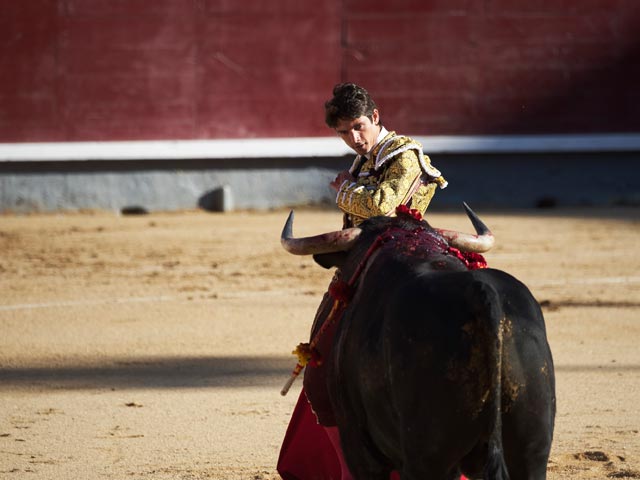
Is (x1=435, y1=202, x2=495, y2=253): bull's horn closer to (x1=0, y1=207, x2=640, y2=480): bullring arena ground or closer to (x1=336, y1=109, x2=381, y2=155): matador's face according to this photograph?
(x1=336, y1=109, x2=381, y2=155): matador's face

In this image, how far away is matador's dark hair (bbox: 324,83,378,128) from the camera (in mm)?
2859

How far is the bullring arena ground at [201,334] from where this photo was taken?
3652mm

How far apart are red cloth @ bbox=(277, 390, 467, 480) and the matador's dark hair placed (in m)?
0.75

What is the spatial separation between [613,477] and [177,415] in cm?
153

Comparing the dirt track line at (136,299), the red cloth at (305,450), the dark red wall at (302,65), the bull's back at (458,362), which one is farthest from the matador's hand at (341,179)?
the dark red wall at (302,65)

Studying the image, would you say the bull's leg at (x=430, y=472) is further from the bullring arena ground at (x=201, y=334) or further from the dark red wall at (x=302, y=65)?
the dark red wall at (x=302, y=65)

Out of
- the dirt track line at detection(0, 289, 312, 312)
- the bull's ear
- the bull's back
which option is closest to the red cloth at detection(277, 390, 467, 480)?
the bull's ear

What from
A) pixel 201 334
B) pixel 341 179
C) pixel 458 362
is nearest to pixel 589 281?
pixel 201 334

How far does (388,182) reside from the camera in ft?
9.43

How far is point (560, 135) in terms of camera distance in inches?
384

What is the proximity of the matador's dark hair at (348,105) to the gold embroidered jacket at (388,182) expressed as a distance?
12 centimetres

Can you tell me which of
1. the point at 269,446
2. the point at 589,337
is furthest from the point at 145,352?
the point at 589,337

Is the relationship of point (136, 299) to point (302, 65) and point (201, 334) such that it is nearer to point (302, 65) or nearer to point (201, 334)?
point (201, 334)

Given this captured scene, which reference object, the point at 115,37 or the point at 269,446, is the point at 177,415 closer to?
the point at 269,446
